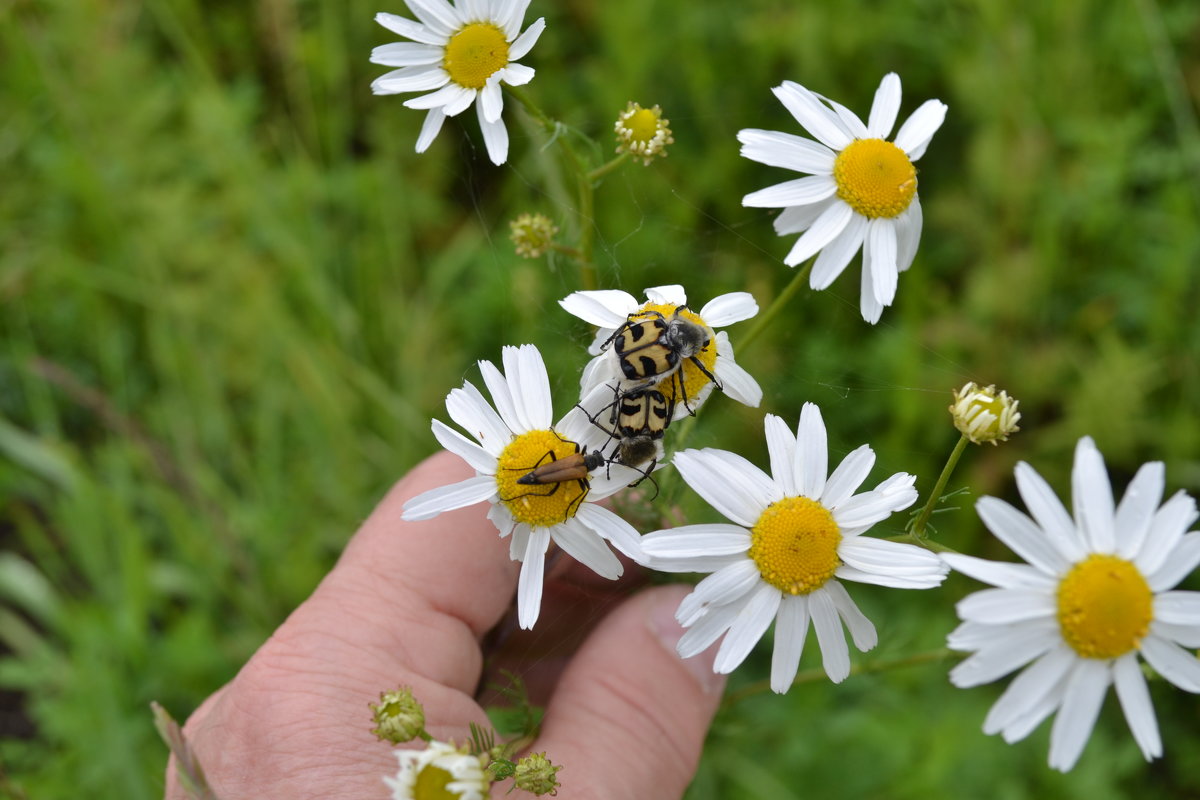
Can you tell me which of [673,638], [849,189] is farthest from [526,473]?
[673,638]

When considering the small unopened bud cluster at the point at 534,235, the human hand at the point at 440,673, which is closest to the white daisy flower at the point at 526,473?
the human hand at the point at 440,673

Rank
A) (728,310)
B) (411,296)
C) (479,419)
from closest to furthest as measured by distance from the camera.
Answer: (479,419)
(728,310)
(411,296)

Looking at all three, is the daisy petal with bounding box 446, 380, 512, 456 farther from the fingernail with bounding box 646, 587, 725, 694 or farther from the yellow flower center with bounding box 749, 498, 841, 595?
the fingernail with bounding box 646, 587, 725, 694

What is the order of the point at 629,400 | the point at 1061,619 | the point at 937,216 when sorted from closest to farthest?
the point at 1061,619 → the point at 629,400 → the point at 937,216

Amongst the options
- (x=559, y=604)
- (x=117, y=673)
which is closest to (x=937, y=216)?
(x=559, y=604)

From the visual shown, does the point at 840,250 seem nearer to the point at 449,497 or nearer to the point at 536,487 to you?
the point at 536,487

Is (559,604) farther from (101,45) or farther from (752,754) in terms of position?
(101,45)

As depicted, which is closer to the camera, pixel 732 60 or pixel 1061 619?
pixel 1061 619
